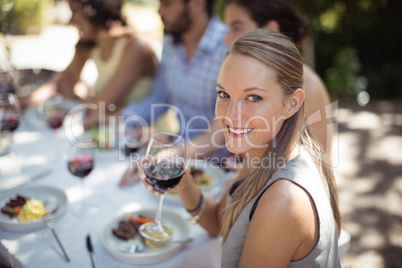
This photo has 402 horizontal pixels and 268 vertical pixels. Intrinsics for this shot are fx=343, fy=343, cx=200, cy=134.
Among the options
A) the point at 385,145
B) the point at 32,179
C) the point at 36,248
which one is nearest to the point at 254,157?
the point at 36,248

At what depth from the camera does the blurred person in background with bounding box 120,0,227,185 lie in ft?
8.73

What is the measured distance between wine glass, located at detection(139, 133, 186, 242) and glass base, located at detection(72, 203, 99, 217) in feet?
1.02

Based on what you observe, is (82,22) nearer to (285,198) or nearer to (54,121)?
(54,121)

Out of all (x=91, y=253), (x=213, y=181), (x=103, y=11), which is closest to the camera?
(x=91, y=253)

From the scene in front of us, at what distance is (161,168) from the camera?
1378mm

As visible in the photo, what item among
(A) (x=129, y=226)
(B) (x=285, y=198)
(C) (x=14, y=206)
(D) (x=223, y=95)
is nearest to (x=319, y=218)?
(B) (x=285, y=198)

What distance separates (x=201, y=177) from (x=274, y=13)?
110cm

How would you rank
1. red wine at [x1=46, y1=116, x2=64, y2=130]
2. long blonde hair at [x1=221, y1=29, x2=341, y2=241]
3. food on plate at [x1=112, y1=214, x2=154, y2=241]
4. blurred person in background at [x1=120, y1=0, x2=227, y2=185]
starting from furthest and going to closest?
blurred person in background at [x1=120, y1=0, x2=227, y2=185], red wine at [x1=46, y1=116, x2=64, y2=130], food on plate at [x1=112, y1=214, x2=154, y2=241], long blonde hair at [x1=221, y1=29, x2=341, y2=241]

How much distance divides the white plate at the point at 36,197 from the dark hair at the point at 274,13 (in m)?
1.47

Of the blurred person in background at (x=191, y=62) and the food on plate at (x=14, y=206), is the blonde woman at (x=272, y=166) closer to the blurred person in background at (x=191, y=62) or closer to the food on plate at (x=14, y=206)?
the food on plate at (x=14, y=206)

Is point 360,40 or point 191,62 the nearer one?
point 191,62

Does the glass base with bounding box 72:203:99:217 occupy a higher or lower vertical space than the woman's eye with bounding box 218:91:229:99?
lower

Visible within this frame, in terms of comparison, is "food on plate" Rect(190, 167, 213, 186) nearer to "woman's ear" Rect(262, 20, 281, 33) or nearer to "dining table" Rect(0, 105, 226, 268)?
"dining table" Rect(0, 105, 226, 268)

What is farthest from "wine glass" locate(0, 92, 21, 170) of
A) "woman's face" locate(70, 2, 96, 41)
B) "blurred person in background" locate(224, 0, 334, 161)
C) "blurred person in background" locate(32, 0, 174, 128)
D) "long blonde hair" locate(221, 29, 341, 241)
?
"long blonde hair" locate(221, 29, 341, 241)
